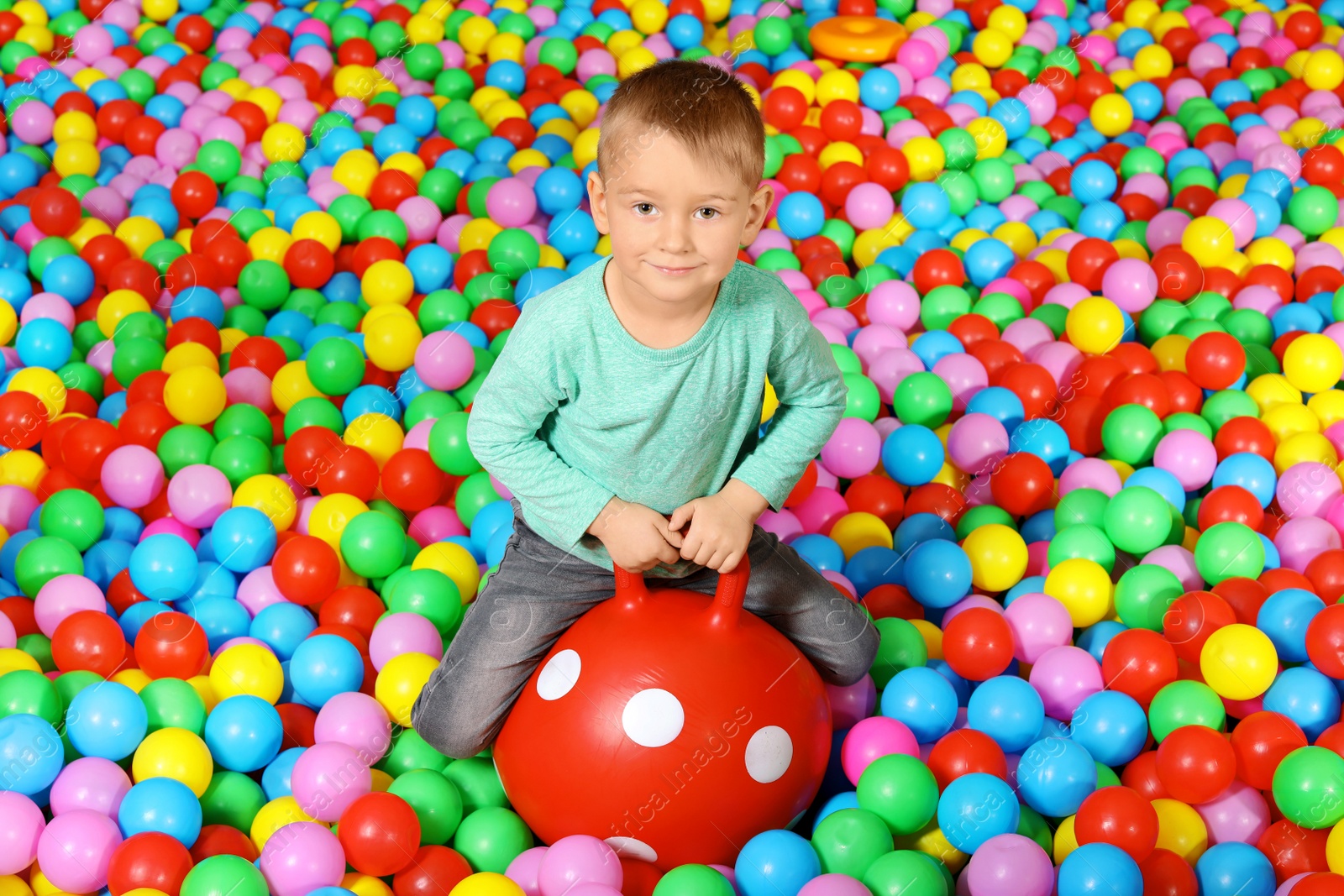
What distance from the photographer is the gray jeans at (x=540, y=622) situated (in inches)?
55.2

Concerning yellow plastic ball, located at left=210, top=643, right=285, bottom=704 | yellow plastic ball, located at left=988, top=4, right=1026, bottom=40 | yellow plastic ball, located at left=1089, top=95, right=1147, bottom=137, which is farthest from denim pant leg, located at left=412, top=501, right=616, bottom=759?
yellow plastic ball, located at left=988, top=4, right=1026, bottom=40

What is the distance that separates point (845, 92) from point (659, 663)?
1840 mm

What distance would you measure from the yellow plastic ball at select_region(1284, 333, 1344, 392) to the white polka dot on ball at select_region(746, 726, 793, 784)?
1222 millimetres

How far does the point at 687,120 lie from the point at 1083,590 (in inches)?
36.2

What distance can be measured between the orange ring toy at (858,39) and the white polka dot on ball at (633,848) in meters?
2.10

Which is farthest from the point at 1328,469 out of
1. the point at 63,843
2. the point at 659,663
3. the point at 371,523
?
the point at 63,843

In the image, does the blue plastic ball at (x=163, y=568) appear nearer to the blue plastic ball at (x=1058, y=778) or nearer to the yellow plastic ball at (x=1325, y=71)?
the blue plastic ball at (x=1058, y=778)

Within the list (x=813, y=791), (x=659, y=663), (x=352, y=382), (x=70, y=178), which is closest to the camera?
(x=659, y=663)

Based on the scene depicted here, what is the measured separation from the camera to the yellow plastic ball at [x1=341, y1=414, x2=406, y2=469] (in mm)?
1959

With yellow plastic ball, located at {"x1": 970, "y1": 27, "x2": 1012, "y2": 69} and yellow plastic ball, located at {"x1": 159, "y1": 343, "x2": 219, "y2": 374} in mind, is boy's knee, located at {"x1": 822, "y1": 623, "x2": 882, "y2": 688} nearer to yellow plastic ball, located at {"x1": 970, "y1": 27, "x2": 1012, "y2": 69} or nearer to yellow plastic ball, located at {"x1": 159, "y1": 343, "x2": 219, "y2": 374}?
yellow plastic ball, located at {"x1": 159, "y1": 343, "x2": 219, "y2": 374}

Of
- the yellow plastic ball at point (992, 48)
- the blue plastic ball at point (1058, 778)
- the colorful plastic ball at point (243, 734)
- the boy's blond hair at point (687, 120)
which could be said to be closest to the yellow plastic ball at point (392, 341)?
the colorful plastic ball at point (243, 734)

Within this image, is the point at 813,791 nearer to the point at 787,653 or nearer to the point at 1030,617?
the point at 787,653

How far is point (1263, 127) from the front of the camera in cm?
257

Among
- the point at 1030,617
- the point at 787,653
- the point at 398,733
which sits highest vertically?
the point at 787,653
